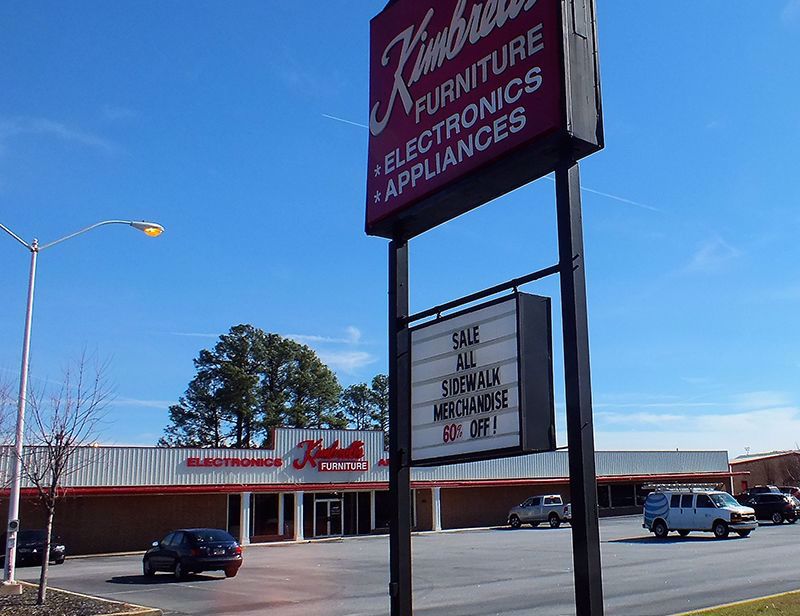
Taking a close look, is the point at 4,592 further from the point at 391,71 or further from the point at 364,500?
the point at 364,500

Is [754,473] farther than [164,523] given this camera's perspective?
Yes

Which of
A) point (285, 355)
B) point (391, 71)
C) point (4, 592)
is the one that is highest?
point (285, 355)

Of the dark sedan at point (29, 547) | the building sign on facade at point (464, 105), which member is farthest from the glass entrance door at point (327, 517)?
the building sign on facade at point (464, 105)

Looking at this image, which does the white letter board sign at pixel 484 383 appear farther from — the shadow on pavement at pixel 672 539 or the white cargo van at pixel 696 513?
the white cargo van at pixel 696 513

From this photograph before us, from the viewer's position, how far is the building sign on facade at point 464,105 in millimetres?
6547

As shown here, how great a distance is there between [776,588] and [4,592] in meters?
17.0

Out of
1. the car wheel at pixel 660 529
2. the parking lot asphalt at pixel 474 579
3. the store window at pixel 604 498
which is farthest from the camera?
the store window at pixel 604 498

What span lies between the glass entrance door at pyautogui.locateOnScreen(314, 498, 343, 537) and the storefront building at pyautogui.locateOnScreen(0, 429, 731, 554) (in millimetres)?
55

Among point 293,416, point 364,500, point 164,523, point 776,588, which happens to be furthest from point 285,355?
point 776,588

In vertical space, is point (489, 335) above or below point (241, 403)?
below

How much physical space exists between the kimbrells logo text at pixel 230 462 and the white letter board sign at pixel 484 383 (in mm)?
36495

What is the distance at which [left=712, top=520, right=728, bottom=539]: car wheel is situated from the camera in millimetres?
34625

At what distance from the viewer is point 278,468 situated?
45.4 m

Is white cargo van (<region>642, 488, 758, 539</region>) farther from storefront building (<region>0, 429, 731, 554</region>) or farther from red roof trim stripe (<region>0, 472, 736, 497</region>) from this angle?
red roof trim stripe (<region>0, 472, 736, 497</region>)
